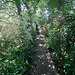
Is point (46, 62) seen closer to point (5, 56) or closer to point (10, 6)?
point (5, 56)

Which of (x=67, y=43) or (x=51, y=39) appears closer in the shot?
(x=67, y=43)

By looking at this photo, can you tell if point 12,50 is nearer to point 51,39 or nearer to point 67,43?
point 51,39

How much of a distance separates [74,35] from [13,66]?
7.47 feet

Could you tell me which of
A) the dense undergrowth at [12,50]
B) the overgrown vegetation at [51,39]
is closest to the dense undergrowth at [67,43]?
the overgrown vegetation at [51,39]

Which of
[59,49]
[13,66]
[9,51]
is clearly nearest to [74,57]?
[59,49]

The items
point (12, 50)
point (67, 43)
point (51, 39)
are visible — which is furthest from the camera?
point (51, 39)

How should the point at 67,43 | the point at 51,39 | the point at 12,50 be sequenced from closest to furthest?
the point at 67,43, the point at 12,50, the point at 51,39

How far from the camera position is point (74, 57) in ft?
7.47

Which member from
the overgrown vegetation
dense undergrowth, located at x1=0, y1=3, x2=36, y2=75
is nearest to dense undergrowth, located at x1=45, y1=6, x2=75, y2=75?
the overgrown vegetation

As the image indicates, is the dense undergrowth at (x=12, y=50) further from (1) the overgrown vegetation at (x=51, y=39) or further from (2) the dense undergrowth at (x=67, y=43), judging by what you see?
(2) the dense undergrowth at (x=67, y=43)

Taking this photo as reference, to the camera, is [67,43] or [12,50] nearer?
[67,43]

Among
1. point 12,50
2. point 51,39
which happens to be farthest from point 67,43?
point 12,50

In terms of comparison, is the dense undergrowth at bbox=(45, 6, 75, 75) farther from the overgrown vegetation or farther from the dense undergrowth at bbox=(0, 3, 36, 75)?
the dense undergrowth at bbox=(0, 3, 36, 75)

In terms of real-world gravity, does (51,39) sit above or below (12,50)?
above
